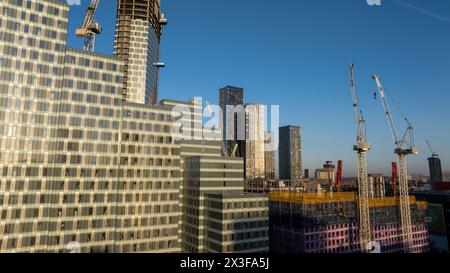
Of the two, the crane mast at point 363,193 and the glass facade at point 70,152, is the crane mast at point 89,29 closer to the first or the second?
the glass facade at point 70,152

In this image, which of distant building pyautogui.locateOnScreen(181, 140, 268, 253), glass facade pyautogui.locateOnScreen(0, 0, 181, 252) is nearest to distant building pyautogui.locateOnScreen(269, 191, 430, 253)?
distant building pyautogui.locateOnScreen(181, 140, 268, 253)

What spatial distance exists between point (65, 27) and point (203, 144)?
2903 inches

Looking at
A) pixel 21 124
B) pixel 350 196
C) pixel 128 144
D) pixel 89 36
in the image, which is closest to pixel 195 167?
pixel 128 144

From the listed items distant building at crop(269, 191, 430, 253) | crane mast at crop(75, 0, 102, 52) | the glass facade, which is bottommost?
distant building at crop(269, 191, 430, 253)

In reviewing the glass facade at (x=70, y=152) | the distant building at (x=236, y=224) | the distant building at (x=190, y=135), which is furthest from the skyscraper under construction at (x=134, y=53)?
the distant building at (x=236, y=224)

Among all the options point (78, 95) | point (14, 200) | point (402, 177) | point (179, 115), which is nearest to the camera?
point (14, 200)

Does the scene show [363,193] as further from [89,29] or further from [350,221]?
[89,29]

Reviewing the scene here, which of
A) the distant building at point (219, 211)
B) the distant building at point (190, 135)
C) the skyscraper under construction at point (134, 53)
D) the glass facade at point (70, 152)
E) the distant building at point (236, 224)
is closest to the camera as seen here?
the glass facade at point (70, 152)

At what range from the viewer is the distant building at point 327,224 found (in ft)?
509

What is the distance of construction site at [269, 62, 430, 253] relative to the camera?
156625 millimetres

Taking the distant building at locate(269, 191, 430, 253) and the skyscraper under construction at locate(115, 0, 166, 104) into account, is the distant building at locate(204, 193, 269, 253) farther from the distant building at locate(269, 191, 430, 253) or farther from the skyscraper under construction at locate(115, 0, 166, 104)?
the skyscraper under construction at locate(115, 0, 166, 104)

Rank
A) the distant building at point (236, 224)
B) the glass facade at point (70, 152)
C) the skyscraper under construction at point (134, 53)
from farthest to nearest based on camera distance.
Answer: the skyscraper under construction at point (134, 53)
the distant building at point (236, 224)
the glass facade at point (70, 152)

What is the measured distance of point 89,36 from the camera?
135250mm
